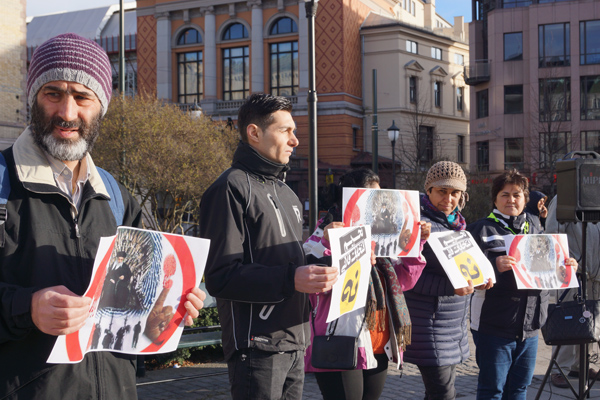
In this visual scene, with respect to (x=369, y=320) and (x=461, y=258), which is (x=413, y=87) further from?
(x=369, y=320)

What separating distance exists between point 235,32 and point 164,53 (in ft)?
19.7

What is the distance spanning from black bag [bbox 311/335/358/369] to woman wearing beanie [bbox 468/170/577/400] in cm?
143

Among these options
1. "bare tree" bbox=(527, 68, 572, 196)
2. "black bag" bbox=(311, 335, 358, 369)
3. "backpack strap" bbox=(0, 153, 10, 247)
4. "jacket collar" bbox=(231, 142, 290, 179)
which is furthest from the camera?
"bare tree" bbox=(527, 68, 572, 196)

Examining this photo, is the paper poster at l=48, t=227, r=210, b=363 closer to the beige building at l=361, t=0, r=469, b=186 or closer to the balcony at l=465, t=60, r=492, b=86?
the beige building at l=361, t=0, r=469, b=186

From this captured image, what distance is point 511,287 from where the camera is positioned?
15.8 ft

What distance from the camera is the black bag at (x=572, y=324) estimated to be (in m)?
5.09

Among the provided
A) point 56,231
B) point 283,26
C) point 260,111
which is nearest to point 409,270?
point 260,111

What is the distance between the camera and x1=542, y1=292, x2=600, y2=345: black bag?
16.7ft

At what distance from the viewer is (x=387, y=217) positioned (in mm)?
3971

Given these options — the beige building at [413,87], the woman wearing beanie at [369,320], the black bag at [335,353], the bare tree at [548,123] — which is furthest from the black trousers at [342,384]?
the beige building at [413,87]

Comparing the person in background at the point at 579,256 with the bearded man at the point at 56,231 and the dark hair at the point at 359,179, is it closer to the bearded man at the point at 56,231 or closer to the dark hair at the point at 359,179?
the dark hair at the point at 359,179

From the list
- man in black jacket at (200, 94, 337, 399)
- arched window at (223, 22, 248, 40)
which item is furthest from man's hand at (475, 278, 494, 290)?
arched window at (223, 22, 248, 40)

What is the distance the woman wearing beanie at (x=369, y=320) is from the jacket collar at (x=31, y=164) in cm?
181

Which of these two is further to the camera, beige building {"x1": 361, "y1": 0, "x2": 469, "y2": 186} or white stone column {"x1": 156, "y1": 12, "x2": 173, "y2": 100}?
white stone column {"x1": 156, "y1": 12, "x2": 173, "y2": 100}
